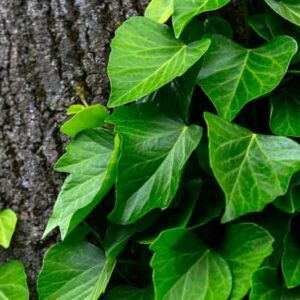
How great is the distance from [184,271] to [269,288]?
0.14 metres

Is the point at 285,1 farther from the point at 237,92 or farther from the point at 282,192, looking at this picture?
the point at 282,192

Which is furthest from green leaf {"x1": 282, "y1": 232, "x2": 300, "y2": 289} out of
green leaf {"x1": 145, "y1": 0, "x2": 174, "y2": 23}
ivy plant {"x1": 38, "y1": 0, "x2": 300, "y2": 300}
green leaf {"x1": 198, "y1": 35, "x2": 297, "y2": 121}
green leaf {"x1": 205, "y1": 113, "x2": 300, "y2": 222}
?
green leaf {"x1": 145, "y1": 0, "x2": 174, "y2": 23}

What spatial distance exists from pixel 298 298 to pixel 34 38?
2.33ft

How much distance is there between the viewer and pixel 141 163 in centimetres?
102

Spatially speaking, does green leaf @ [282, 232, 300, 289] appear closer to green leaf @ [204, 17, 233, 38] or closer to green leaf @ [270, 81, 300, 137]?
green leaf @ [270, 81, 300, 137]

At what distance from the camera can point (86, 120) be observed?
1139 millimetres

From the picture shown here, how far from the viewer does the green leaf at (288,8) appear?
1.02 meters

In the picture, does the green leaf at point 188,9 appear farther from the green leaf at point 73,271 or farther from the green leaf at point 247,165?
the green leaf at point 73,271

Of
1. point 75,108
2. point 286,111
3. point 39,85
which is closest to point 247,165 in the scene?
point 286,111

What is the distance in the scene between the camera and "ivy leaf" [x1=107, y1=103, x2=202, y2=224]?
100 cm

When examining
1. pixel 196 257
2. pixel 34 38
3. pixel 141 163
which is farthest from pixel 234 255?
pixel 34 38

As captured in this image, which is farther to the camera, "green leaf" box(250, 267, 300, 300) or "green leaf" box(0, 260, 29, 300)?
Answer: "green leaf" box(0, 260, 29, 300)

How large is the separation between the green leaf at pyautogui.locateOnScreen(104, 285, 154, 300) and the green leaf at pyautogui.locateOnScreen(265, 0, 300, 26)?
55 centimetres

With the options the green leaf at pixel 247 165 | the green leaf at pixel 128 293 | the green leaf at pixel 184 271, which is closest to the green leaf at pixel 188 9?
the green leaf at pixel 247 165
